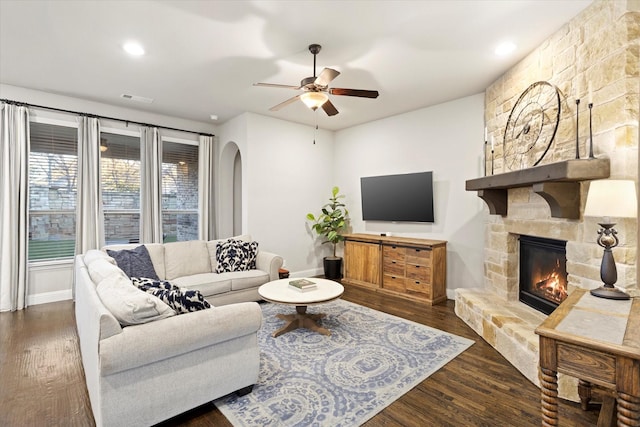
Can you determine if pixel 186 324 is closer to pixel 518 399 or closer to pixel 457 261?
pixel 518 399

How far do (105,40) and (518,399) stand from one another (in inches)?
179

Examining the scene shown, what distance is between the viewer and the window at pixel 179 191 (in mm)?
5586

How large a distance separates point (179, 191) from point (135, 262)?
2242mm

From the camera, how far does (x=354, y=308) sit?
4.14 metres

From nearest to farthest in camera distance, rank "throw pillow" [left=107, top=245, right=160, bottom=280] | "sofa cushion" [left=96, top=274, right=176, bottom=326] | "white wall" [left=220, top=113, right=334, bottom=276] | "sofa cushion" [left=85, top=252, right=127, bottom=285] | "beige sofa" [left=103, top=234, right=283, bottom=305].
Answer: "sofa cushion" [left=96, top=274, right=176, bottom=326] < "sofa cushion" [left=85, top=252, right=127, bottom=285] < "throw pillow" [left=107, top=245, right=160, bottom=280] < "beige sofa" [left=103, top=234, right=283, bottom=305] < "white wall" [left=220, top=113, right=334, bottom=276]

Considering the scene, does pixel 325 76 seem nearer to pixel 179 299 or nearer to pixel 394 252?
pixel 179 299

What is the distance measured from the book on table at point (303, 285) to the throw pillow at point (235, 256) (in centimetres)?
114

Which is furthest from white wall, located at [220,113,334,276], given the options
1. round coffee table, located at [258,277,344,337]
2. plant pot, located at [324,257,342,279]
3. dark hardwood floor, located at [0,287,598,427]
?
dark hardwood floor, located at [0,287,598,427]

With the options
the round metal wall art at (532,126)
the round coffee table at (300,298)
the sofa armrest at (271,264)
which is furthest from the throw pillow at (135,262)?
the round metal wall art at (532,126)

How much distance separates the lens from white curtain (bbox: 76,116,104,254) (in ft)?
15.1

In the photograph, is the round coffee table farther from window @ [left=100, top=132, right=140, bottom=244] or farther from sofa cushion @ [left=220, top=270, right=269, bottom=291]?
window @ [left=100, top=132, right=140, bottom=244]

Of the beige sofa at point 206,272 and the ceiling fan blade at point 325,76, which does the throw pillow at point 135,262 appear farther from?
the ceiling fan blade at point 325,76

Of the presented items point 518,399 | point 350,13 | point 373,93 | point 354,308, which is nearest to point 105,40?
point 350,13

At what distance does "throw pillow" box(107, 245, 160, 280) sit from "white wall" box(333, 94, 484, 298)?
362 centimetres
